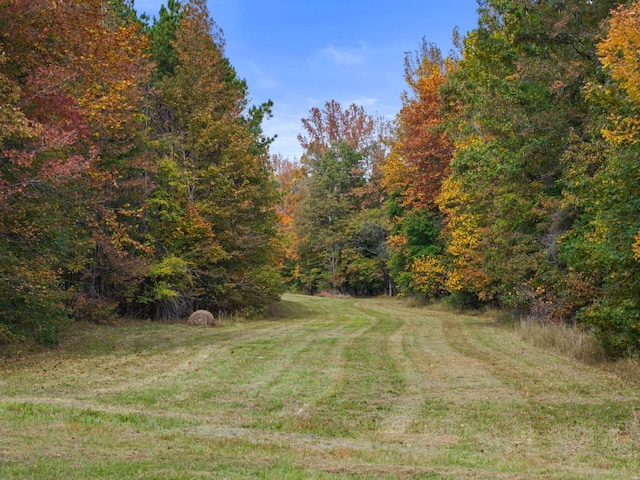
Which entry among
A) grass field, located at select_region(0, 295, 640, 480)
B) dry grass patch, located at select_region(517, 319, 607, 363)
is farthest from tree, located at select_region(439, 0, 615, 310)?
grass field, located at select_region(0, 295, 640, 480)

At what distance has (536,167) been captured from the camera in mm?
17000

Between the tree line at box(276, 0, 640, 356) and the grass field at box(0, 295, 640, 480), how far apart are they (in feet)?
7.31

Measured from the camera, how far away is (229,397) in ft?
28.5

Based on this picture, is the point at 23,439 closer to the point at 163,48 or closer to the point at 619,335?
the point at 619,335

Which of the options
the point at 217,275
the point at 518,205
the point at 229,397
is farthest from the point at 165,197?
the point at 229,397

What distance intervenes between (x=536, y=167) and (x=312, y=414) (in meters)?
12.2

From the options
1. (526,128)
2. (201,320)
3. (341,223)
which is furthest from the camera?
(341,223)

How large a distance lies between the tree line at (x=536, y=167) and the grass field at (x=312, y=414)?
2.23 metres

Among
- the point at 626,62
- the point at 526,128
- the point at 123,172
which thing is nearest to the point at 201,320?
the point at 123,172

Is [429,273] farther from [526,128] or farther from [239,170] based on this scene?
[526,128]

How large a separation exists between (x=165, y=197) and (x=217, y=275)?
387 cm

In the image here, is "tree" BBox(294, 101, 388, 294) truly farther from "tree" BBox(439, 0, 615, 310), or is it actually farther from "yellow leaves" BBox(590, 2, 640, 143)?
"yellow leaves" BBox(590, 2, 640, 143)

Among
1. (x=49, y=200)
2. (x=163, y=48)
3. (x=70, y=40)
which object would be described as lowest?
(x=49, y=200)

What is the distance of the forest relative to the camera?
1086 centimetres
